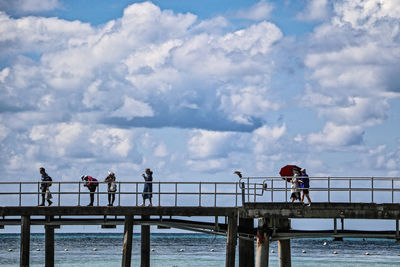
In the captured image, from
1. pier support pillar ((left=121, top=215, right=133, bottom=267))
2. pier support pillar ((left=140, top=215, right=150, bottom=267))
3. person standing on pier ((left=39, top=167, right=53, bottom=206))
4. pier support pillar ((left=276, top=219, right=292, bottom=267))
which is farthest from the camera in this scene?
pier support pillar ((left=140, top=215, right=150, bottom=267))

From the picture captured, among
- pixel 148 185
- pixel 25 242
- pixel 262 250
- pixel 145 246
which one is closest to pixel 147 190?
pixel 148 185

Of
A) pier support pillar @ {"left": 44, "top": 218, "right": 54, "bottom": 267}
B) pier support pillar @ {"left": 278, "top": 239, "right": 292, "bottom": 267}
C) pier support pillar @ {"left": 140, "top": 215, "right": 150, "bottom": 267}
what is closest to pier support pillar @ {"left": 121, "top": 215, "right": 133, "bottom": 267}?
pier support pillar @ {"left": 140, "top": 215, "right": 150, "bottom": 267}

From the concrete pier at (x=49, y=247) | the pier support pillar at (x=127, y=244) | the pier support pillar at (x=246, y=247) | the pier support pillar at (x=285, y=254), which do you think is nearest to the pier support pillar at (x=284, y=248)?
the pier support pillar at (x=285, y=254)

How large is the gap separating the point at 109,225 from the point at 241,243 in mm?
5900

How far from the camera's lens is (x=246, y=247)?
34.9m

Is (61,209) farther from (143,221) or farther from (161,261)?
(161,261)

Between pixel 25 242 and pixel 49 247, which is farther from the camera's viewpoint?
pixel 49 247

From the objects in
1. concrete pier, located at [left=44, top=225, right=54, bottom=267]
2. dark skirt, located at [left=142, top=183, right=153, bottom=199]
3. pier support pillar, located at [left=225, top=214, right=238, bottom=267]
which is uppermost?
dark skirt, located at [left=142, top=183, right=153, bottom=199]

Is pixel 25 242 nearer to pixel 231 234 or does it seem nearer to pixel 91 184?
pixel 91 184

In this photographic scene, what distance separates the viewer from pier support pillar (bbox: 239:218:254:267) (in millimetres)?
34344

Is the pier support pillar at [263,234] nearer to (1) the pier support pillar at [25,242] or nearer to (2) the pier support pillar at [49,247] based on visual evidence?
(1) the pier support pillar at [25,242]

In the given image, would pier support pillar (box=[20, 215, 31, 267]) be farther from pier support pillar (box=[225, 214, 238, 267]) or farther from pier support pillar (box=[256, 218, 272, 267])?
pier support pillar (box=[256, 218, 272, 267])

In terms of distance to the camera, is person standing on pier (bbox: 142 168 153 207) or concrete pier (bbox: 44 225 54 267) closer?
person standing on pier (bbox: 142 168 153 207)

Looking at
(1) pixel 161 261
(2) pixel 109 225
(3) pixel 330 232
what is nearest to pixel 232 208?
(3) pixel 330 232
